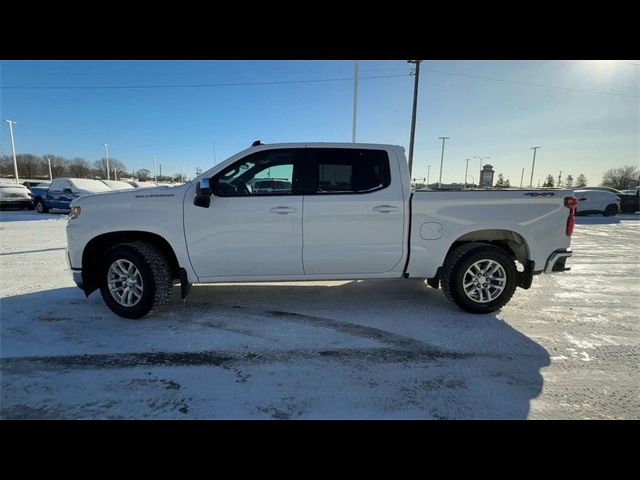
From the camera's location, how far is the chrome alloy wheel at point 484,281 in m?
4.04

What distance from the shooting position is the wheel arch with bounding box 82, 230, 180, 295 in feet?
12.7

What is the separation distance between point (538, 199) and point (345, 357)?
3.12m

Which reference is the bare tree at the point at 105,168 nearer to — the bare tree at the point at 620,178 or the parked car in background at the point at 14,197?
the parked car in background at the point at 14,197

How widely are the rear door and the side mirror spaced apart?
1.13 metres

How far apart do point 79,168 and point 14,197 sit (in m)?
78.0

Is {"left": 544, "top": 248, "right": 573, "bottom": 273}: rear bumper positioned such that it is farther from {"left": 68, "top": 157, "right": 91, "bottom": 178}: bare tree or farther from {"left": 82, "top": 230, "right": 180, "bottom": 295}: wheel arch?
{"left": 68, "top": 157, "right": 91, "bottom": 178}: bare tree

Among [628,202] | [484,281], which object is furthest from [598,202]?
[484,281]

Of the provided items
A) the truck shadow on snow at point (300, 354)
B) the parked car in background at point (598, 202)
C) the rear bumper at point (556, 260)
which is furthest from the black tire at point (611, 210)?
the truck shadow on snow at point (300, 354)

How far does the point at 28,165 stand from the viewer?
241 feet

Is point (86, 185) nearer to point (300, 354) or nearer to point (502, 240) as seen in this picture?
point (300, 354)

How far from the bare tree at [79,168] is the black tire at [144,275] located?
91.8 metres

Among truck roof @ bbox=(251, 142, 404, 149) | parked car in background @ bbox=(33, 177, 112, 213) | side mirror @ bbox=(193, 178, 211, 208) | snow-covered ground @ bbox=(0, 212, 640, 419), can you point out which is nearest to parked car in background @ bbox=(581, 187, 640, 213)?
snow-covered ground @ bbox=(0, 212, 640, 419)
